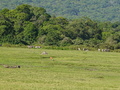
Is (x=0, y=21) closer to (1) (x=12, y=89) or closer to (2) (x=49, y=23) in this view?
(2) (x=49, y=23)

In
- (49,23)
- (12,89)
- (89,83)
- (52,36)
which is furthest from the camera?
(49,23)

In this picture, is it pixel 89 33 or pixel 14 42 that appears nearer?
pixel 14 42

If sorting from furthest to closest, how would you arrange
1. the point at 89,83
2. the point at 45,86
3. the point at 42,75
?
the point at 42,75 < the point at 89,83 < the point at 45,86

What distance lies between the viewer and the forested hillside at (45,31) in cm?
9570

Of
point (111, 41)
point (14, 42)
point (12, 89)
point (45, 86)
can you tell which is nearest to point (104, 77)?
point (45, 86)

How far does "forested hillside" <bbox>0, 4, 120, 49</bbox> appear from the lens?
314ft

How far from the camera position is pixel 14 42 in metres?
90.4

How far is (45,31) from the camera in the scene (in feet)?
347

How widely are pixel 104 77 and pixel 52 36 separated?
69.6 meters

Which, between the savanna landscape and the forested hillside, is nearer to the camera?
the savanna landscape

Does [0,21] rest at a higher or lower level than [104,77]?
higher

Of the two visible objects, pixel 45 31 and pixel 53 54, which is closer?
pixel 53 54

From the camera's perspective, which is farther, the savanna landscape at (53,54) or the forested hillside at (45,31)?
the forested hillside at (45,31)

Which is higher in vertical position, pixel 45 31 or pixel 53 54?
pixel 45 31
